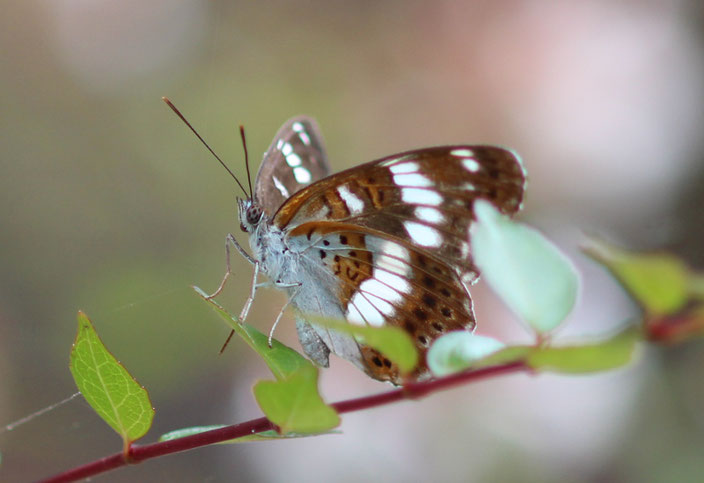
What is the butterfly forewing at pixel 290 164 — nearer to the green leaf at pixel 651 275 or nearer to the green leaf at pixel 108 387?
the green leaf at pixel 108 387

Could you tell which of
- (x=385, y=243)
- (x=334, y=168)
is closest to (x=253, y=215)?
(x=385, y=243)

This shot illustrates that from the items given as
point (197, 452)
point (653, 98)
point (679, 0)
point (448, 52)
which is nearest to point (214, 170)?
point (197, 452)

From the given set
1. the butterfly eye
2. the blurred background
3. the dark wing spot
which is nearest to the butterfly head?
the butterfly eye

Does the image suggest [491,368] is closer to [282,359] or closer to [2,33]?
[282,359]

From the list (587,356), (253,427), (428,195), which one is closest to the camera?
(587,356)

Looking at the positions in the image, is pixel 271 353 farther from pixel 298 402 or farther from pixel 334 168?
pixel 334 168

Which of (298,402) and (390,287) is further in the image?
(390,287)
